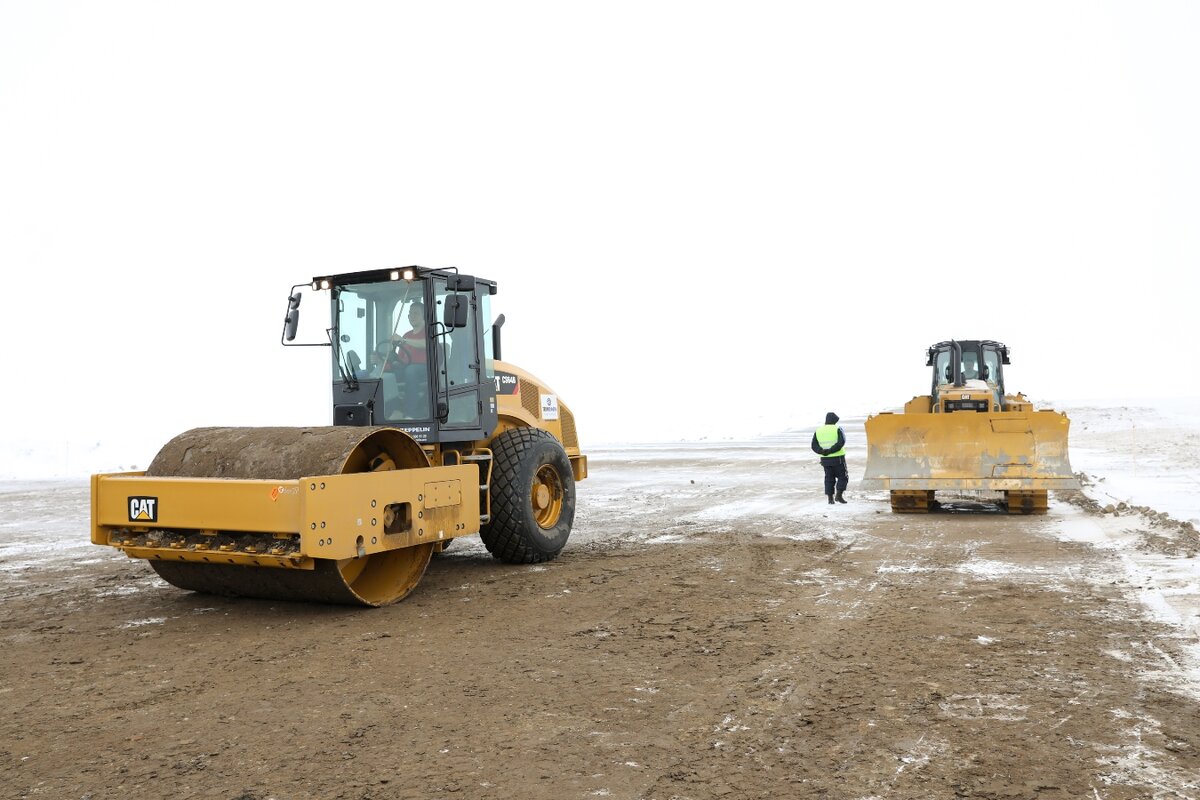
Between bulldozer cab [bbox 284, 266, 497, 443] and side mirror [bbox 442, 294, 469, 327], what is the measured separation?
7.8 inches

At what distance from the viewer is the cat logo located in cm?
683

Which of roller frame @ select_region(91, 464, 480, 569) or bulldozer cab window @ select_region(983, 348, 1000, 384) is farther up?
bulldozer cab window @ select_region(983, 348, 1000, 384)

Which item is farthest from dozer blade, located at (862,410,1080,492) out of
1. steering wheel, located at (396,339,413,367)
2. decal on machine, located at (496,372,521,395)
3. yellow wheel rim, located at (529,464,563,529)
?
steering wheel, located at (396,339,413,367)

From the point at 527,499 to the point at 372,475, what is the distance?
2.24 meters

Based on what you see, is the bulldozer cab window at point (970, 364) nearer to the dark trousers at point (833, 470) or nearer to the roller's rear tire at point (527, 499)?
the dark trousers at point (833, 470)

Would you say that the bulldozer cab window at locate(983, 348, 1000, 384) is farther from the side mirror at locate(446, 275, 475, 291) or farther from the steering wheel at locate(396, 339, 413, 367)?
the steering wheel at locate(396, 339, 413, 367)

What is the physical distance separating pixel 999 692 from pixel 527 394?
5831 mm

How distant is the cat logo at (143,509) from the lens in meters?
6.83

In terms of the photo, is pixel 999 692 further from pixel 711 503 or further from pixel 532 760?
pixel 711 503

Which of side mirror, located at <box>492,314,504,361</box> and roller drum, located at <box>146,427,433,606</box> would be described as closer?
roller drum, located at <box>146,427,433,606</box>

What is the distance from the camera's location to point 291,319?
854cm

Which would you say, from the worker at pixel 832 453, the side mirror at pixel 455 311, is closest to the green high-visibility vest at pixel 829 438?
the worker at pixel 832 453

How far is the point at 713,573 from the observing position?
27.8 feet

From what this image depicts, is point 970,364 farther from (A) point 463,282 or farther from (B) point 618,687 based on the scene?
(B) point 618,687
